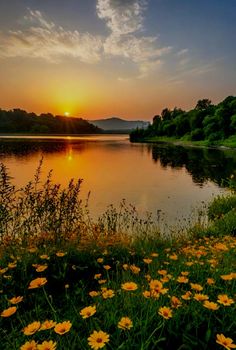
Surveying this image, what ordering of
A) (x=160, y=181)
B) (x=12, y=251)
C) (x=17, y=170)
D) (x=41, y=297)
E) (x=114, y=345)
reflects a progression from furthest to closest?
(x=17, y=170)
(x=160, y=181)
(x=12, y=251)
(x=41, y=297)
(x=114, y=345)

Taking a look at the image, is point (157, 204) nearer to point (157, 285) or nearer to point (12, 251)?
point (12, 251)

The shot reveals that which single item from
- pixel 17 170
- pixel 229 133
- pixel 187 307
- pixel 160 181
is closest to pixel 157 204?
pixel 160 181

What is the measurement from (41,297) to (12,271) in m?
0.89

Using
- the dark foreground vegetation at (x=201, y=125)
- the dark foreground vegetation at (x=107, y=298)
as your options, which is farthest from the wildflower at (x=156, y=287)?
the dark foreground vegetation at (x=201, y=125)

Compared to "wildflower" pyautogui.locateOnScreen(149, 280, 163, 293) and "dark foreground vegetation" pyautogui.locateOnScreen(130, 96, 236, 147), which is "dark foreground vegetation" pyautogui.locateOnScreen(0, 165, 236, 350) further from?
"dark foreground vegetation" pyautogui.locateOnScreen(130, 96, 236, 147)

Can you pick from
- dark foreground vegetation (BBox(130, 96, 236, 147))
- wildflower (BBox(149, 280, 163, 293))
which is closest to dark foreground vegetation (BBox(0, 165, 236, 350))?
wildflower (BBox(149, 280, 163, 293))

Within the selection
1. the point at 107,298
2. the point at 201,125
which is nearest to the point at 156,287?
the point at 107,298

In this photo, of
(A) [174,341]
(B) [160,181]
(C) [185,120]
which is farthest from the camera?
(C) [185,120]

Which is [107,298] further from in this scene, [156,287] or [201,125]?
[201,125]

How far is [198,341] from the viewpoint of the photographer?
8.66 ft

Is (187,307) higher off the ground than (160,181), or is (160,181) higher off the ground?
(187,307)

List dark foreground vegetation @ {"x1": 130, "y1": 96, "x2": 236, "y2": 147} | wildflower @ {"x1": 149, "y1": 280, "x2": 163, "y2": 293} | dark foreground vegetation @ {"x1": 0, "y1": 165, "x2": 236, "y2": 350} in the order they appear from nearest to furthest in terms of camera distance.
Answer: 1. dark foreground vegetation @ {"x1": 0, "y1": 165, "x2": 236, "y2": 350}
2. wildflower @ {"x1": 149, "y1": 280, "x2": 163, "y2": 293}
3. dark foreground vegetation @ {"x1": 130, "y1": 96, "x2": 236, "y2": 147}

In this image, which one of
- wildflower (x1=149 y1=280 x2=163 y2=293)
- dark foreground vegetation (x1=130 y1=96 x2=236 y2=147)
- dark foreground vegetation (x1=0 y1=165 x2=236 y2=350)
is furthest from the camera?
dark foreground vegetation (x1=130 y1=96 x2=236 y2=147)

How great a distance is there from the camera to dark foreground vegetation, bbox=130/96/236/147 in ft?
279
